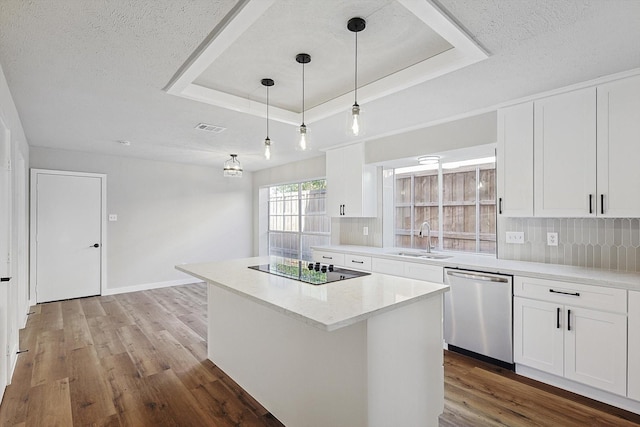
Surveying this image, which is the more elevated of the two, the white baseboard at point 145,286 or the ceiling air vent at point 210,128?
the ceiling air vent at point 210,128

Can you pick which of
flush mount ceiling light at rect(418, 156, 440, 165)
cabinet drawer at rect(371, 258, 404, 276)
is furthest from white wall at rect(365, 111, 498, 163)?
cabinet drawer at rect(371, 258, 404, 276)

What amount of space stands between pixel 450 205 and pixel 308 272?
2205 millimetres

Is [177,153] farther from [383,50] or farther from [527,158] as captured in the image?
[527,158]

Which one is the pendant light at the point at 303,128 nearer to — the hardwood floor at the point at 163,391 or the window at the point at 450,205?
the hardwood floor at the point at 163,391

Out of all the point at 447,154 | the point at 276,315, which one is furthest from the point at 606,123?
the point at 276,315

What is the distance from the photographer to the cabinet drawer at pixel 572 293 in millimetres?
2219

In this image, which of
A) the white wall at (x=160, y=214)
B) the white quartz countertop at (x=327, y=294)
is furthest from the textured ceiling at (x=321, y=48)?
the white wall at (x=160, y=214)

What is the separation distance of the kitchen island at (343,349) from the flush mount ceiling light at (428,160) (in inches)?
77.6

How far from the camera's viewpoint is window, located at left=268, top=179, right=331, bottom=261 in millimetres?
5824

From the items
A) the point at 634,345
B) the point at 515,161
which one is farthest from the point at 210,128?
the point at 634,345

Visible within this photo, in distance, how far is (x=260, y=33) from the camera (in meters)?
2.06

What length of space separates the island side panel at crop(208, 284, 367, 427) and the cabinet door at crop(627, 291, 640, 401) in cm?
195

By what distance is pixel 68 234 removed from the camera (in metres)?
5.07

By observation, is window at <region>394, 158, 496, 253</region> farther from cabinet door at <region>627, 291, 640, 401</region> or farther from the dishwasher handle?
cabinet door at <region>627, 291, 640, 401</region>
